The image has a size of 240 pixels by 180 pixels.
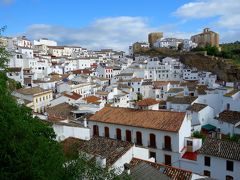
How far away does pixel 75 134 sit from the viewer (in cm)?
3052

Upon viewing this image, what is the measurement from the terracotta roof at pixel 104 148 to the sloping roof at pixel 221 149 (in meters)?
7.35

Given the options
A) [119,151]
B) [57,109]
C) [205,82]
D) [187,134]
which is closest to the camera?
[119,151]

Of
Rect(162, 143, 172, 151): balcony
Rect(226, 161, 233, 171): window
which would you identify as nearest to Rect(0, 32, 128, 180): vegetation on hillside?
Rect(226, 161, 233, 171): window

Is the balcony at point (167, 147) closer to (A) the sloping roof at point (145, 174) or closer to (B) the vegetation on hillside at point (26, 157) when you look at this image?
(A) the sloping roof at point (145, 174)

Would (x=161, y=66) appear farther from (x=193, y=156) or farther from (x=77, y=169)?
(x=77, y=169)

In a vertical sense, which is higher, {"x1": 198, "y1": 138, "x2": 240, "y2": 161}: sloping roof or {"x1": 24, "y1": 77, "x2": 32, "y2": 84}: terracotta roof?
{"x1": 24, "y1": 77, "x2": 32, "y2": 84}: terracotta roof

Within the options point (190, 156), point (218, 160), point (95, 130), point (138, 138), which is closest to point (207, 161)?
point (218, 160)

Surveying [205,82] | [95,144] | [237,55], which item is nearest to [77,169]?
[95,144]

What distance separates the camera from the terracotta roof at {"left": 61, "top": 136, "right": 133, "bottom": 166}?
68.7 feet

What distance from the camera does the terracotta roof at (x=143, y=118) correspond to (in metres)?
28.4

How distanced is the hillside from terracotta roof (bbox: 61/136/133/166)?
7591 centimetres

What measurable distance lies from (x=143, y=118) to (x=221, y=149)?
8.56 metres

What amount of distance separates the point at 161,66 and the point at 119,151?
79.6m

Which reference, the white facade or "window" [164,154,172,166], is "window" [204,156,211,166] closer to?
the white facade
